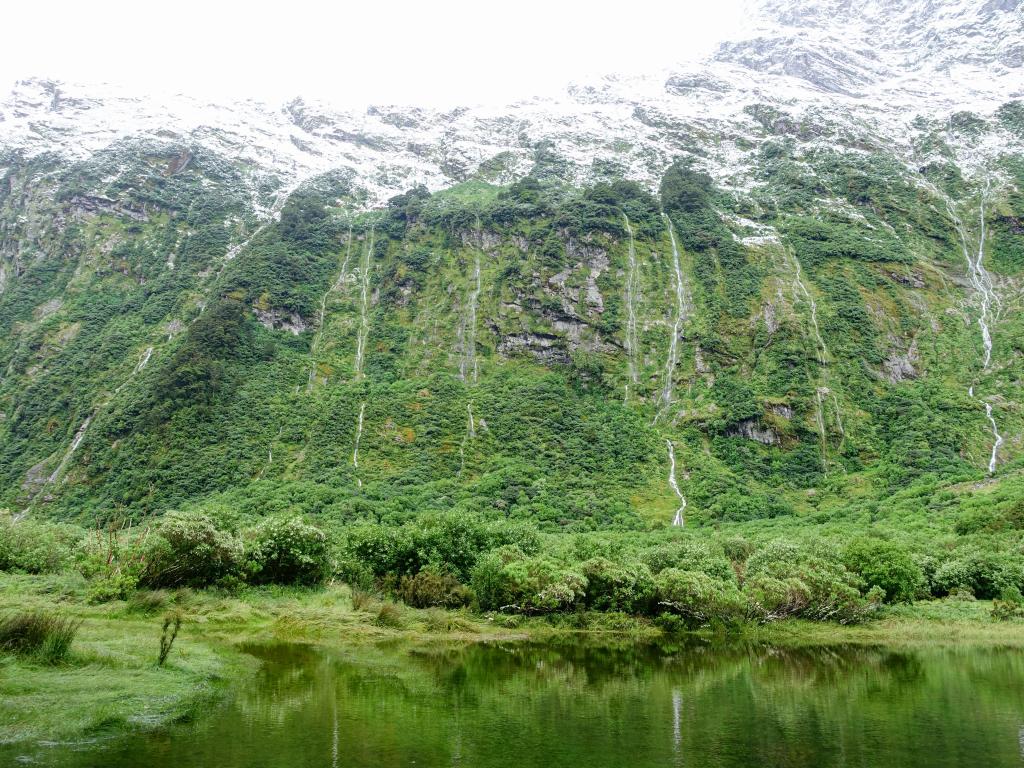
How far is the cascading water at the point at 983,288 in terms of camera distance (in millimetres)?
97875

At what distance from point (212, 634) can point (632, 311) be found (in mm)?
104315

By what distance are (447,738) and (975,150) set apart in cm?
20230

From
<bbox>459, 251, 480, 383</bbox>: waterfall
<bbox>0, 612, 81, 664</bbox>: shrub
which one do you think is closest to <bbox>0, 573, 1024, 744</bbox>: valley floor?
<bbox>0, 612, 81, 664</bbox>: shrub

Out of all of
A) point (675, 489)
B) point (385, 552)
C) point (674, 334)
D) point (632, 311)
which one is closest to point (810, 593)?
point (385, 552)

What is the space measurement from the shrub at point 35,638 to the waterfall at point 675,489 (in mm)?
71741

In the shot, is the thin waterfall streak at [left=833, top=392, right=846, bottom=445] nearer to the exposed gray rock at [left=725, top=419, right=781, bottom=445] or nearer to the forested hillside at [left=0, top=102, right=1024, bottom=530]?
the forested hillside at [left=0, top=102, right=1024, bottom=530]

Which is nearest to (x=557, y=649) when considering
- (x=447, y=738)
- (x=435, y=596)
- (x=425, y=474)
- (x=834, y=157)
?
(x=435, y=596)

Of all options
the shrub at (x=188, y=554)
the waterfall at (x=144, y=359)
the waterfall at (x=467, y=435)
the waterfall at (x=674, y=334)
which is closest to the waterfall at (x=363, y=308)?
the waterfall at (x=467, y=435)

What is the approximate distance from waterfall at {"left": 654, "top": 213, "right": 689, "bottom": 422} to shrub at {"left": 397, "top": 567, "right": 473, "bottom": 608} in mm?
69228

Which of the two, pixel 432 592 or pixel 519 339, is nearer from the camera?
pixel 432 592

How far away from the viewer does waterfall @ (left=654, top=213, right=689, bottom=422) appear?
114 metres

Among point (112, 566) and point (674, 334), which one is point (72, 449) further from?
point (674, 334)

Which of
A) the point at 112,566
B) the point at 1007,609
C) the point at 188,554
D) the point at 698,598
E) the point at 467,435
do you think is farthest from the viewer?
the point at 467,435

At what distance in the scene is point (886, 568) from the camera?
1907 inches
